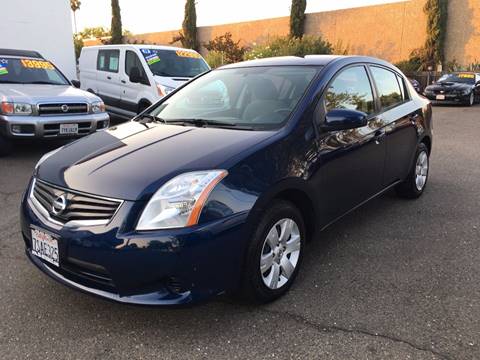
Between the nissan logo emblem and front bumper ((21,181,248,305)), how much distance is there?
0.10 m

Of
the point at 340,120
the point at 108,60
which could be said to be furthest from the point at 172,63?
the point at 340,120

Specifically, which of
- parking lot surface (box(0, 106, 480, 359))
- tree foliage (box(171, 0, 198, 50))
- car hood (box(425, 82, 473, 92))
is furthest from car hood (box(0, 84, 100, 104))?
tree foliage (box(171, 0, 198, 50))

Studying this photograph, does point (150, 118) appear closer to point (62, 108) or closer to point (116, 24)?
point (62, 108)

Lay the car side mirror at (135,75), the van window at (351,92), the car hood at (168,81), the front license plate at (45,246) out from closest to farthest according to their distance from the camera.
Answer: the front license plate at (45,246)
the van window at (351,92)
the car hood at (168,81)
the car side mirror at (135,75)

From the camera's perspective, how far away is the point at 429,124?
5246mm

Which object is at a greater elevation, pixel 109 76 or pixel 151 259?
pixel 109 76

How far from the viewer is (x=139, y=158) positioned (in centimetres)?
285

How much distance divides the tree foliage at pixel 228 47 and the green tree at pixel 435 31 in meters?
10.5

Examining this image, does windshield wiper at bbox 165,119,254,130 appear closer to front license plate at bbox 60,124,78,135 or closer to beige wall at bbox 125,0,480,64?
front license plate at bbox 60,124,78,135

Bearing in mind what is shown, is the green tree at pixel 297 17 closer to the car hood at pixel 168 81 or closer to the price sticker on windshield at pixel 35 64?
the car hood at pixel 168 81

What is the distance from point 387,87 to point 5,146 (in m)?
5.75

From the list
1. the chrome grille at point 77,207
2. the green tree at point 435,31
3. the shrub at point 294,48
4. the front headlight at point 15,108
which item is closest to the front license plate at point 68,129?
the front headlight at point 15,108

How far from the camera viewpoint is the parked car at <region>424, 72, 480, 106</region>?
630 inches

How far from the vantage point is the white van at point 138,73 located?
9055mm
